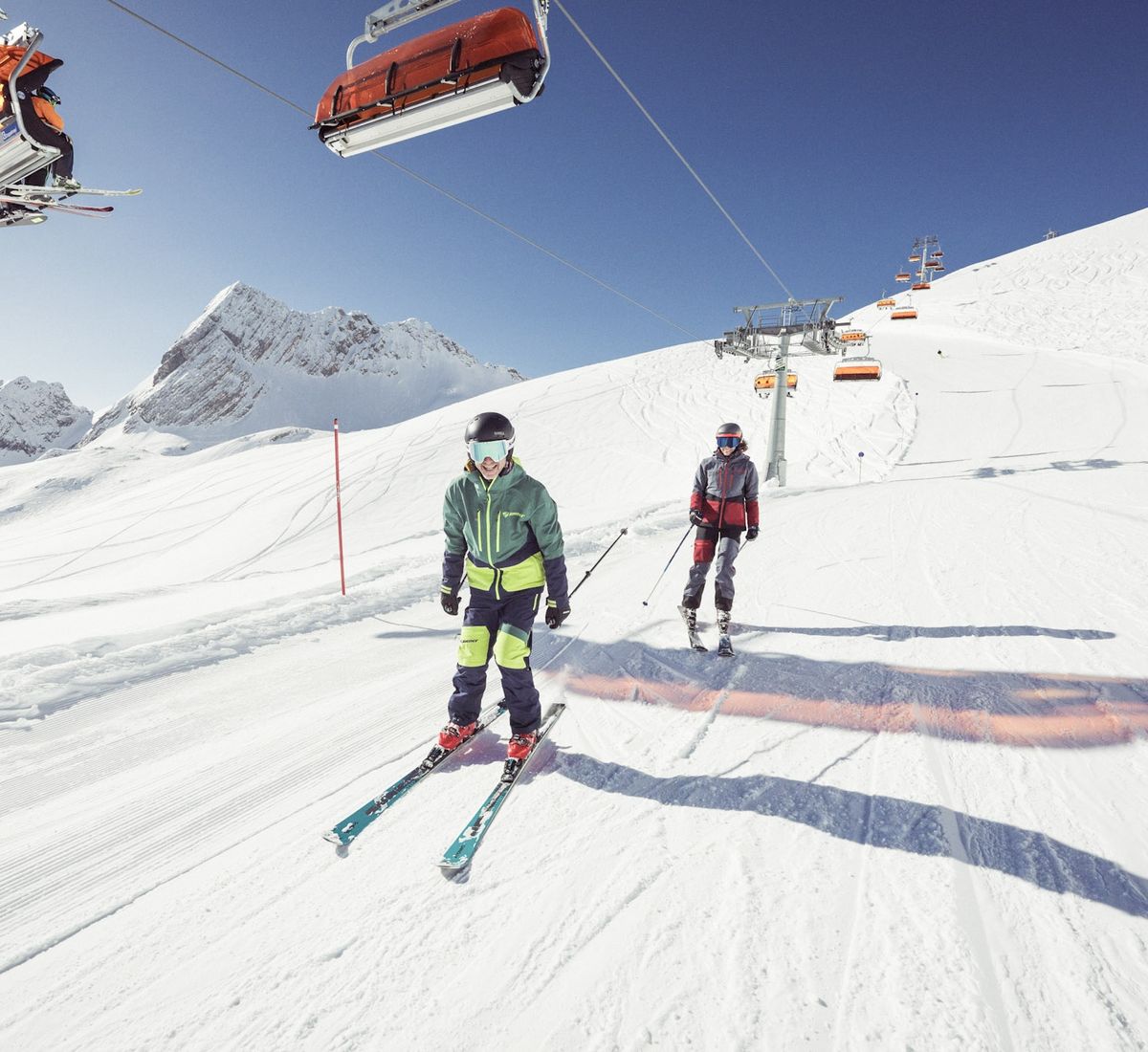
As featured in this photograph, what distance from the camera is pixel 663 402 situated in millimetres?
27391

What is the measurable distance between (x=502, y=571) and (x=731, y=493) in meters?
2.66

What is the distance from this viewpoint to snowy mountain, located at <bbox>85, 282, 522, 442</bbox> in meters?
170

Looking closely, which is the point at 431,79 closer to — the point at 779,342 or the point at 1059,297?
the point at 779,342

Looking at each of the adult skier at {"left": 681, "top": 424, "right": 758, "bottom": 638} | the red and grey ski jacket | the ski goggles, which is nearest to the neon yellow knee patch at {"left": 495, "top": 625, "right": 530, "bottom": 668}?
the ski goggles

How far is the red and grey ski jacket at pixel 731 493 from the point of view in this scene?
493 centimetres

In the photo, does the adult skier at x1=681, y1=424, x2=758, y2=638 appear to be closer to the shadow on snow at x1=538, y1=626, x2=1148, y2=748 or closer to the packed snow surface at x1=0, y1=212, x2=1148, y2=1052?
the packed snow surface at x1=0, y1=212, x2=1148, y2=1052

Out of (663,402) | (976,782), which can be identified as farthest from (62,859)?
(663,402)

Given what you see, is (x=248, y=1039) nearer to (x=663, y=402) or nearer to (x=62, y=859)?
(x=62, y=859)

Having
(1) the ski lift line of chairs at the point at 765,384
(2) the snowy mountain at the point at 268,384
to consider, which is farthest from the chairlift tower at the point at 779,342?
(2) the snowy mountain at the point at 268,384

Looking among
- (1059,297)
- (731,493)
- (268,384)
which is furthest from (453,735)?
(268,384)

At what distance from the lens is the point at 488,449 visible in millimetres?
2945

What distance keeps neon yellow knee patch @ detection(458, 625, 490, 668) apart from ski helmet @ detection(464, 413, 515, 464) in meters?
0.96

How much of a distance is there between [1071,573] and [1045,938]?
6.13 meters

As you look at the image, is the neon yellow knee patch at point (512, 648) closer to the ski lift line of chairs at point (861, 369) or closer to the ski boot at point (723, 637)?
the ski boot at point (723, 637)
